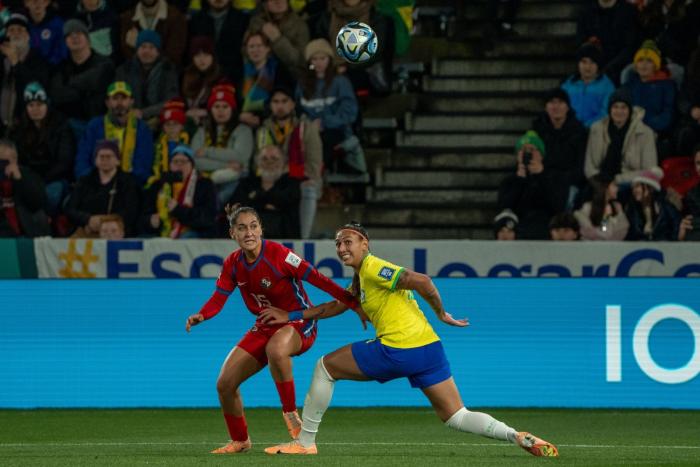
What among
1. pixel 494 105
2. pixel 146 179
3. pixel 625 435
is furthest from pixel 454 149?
pixel 625 435

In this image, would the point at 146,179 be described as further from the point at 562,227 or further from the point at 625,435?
the point at 625,435

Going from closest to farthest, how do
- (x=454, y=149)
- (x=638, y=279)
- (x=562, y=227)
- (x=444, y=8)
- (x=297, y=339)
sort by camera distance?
(x=297, y=339)
(x=638, y=279)
(x=562, y=227)
(x=454, y=149)
(x=444, y=8)

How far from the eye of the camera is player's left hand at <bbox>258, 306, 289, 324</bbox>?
10.1 metres

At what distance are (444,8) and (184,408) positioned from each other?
747 cm

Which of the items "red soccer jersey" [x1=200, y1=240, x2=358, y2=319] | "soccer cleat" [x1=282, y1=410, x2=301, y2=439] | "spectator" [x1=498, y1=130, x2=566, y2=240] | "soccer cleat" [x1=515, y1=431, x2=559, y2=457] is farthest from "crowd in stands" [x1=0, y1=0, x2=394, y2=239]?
"soccer cleat" [x1=515, y1=431, x2=559, y2=457]

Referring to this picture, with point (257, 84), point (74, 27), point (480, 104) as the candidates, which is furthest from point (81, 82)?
point (480, 104)

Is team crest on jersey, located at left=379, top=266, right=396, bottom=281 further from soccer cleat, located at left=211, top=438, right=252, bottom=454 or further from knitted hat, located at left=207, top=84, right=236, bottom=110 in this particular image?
knitted hat, located at left=207, top=84, right=236, bottom=110

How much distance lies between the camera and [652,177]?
50.5 feet

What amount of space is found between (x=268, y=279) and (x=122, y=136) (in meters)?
6.97

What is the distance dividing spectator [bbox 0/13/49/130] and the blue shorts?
9245mm

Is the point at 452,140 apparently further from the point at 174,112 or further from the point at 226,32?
the point at 174,112

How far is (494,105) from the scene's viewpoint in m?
18.2

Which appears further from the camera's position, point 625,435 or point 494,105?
point 494,105

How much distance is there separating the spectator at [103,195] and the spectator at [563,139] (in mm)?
4407
